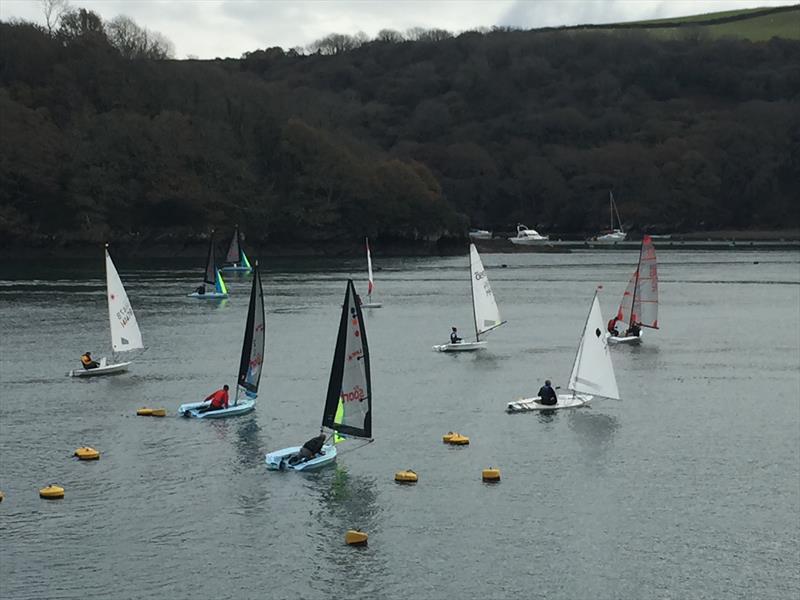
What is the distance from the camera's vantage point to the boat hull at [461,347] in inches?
2872

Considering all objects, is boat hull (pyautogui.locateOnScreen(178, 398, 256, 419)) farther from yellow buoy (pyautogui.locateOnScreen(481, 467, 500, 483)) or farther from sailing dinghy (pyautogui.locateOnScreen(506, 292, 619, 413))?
yellow buoy (pyautogui.locateOnScreen(481, 467, 500, 483))

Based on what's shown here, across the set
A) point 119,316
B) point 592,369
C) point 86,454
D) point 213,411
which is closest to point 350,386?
point 86,454

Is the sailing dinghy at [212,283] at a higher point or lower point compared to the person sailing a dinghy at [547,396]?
higher

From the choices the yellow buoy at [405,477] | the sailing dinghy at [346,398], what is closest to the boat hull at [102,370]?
the sailing dinghy at [346,398]

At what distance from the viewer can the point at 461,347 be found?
7300 cm

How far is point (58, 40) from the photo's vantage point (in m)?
193

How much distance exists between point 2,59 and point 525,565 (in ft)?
568

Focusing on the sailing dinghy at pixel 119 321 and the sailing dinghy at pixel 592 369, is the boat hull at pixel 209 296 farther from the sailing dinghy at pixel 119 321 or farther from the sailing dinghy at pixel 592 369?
the sailing dinghy at pixel 592 369

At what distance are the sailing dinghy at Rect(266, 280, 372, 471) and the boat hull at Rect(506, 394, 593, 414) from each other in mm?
11975

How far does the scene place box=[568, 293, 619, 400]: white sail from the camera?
56250 millimetres

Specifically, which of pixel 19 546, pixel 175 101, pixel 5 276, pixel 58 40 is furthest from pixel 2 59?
pixel 19 546

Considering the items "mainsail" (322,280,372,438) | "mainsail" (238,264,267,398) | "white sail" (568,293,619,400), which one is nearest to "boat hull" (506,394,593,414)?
"white sail" (568,293,619,400)

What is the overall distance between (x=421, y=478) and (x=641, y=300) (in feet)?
139

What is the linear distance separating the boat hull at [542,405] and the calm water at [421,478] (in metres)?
0.79
